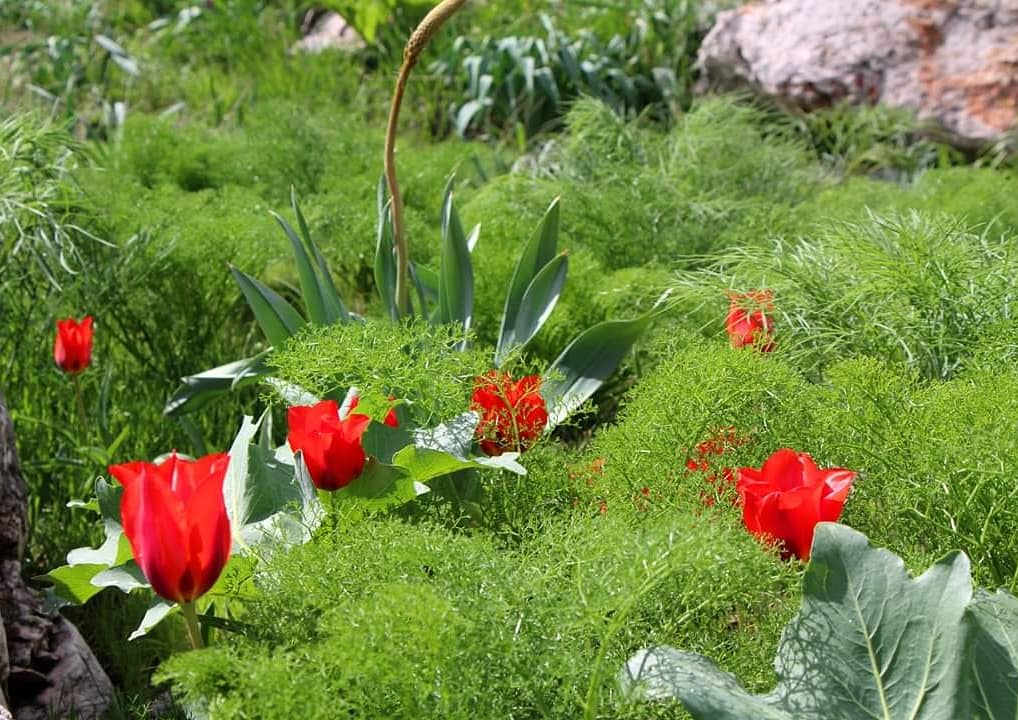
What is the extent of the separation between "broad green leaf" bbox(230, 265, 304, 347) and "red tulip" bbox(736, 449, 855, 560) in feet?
3.35

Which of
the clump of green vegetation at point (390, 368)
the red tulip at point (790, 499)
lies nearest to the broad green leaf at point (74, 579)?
the clump of green vegetation at point (390, 368)

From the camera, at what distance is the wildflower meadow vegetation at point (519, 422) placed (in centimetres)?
130

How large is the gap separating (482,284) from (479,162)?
1213 mm

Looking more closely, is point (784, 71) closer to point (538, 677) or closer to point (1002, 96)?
point (1002, 96)

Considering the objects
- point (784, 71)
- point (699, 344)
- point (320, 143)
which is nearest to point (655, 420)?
point (699, 344)

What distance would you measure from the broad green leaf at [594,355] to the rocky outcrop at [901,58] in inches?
107

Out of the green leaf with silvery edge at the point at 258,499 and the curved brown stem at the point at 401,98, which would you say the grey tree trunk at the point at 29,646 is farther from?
the curved brown stem at the point at 401,98

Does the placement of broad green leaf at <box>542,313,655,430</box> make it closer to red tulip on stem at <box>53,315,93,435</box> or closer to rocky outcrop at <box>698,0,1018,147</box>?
red tulip on stem at <box>53,315,93,435</box>

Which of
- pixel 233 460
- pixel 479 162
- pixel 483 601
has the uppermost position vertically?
pixel 483 601

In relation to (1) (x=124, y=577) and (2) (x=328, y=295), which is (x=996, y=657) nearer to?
(1) (x=124, y=577)

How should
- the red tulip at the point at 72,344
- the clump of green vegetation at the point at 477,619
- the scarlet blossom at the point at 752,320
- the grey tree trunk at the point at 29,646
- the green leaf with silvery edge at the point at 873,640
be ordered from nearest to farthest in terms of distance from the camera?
the clump of green vegetation at the point at 477,619 < the green leaf with silvery edge at the point at 873,640 < the grey tree trunk at the point at 29,646 < the scarlet blossom at the point at 752,320 < the red tulip at the point at 72,344

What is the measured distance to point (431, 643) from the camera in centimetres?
120

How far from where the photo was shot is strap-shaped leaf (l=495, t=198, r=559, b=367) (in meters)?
2.26

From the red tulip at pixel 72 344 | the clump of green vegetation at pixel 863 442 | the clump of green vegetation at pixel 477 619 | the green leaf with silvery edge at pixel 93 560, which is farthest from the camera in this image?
the red tulip at pixel 72 344
